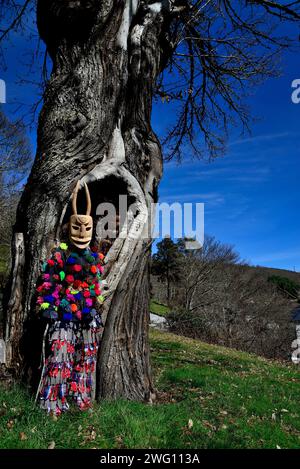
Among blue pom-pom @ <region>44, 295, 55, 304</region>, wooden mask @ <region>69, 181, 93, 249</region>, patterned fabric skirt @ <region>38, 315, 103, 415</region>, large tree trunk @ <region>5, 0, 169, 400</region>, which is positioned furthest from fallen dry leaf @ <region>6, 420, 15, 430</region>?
wooden mask @ <region>69, 181, 93, 249</region>

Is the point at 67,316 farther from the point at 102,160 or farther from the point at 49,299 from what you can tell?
the point at 102,160

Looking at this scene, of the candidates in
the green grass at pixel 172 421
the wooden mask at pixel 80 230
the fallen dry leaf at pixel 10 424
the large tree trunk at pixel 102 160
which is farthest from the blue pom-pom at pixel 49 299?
the fallen dry leaf at pixel 10 424

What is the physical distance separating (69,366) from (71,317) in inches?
20.8

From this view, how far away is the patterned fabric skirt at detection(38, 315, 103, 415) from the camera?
4.04m

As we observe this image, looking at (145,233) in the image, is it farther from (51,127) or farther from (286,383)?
(286,383)

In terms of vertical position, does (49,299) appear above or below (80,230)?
below

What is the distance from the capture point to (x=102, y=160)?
4941mm

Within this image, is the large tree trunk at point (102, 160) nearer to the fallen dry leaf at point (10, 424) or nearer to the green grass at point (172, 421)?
the green grass at point (172, 421)

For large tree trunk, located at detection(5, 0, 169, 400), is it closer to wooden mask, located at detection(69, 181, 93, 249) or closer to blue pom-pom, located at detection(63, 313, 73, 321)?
wooden mask, located at detection(69, 181, 93, 249)

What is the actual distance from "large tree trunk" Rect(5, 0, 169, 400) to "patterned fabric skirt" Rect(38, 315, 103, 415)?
0.68ft

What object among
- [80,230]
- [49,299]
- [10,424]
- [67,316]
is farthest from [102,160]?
[10,424]

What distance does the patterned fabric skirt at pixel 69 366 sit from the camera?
404cm
